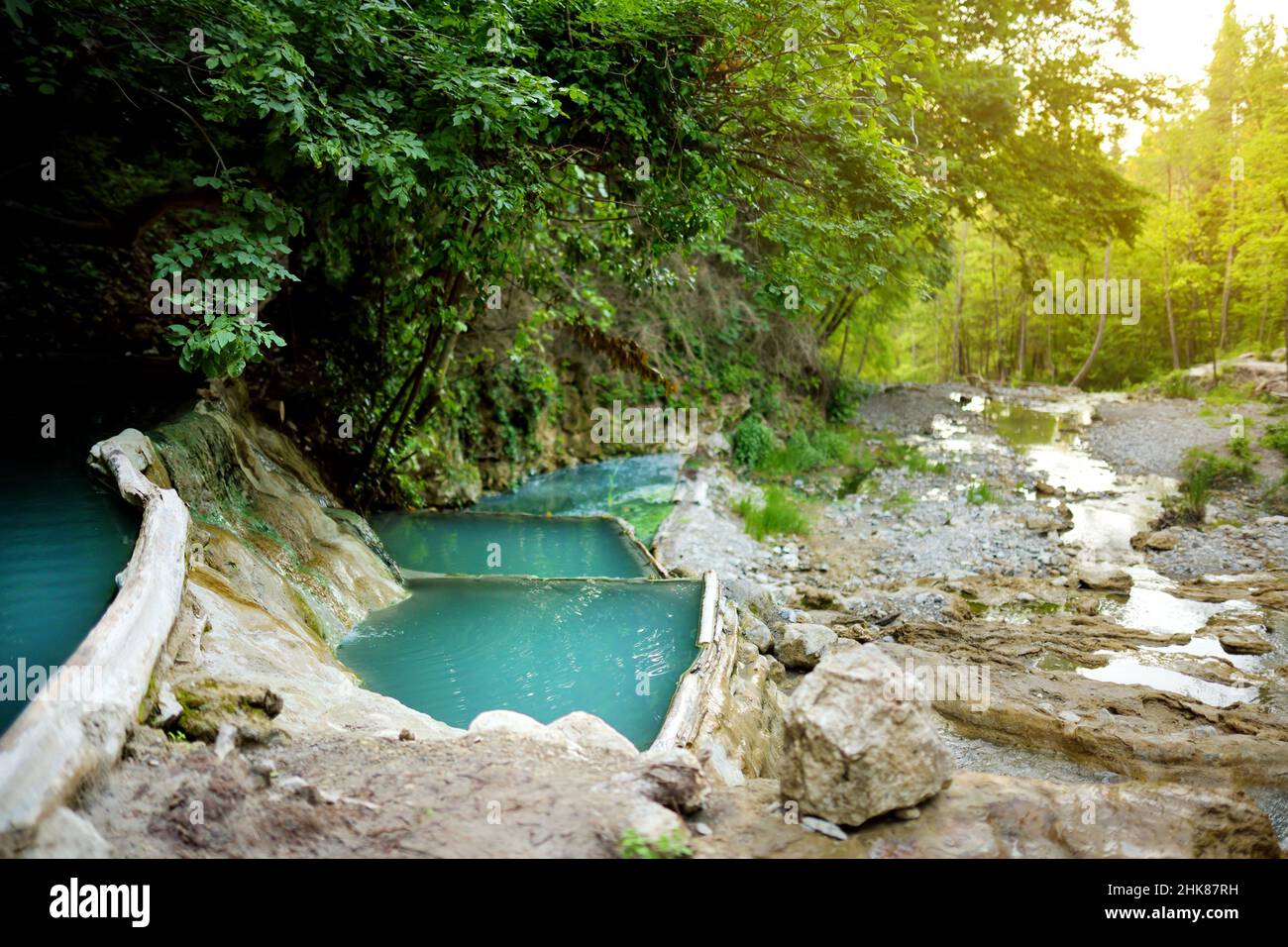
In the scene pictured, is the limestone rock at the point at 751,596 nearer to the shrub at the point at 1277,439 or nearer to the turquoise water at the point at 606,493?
the turquoise water at the point at 606,493

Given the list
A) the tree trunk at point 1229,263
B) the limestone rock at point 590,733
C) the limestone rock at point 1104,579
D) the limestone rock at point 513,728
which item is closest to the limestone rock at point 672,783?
the limestone rock at point 590,733

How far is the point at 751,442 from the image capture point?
18.2 meters

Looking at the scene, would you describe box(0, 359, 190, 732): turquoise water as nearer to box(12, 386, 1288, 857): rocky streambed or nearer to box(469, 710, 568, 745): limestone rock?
box(12, 386, 1288, 857): rocky streambed

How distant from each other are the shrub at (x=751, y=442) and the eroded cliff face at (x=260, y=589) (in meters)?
10.7

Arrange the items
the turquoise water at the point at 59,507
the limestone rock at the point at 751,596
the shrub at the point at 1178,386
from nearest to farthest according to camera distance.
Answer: the turquoise water at the point at 59,507 → the limestone rock at the point at 751,596 → the shrub at the point at 1178,386

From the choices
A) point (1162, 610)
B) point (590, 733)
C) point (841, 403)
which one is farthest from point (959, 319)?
point (590, 733)

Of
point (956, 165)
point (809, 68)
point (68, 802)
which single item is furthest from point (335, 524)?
point (956, 165)

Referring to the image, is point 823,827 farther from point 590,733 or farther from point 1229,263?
point 1229,263

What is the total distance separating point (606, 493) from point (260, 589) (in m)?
9.12

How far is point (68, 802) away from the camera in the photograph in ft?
8.31

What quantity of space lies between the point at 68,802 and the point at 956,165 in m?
12.6

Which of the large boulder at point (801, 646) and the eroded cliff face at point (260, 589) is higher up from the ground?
the eroded cliff face at point (260, 589)

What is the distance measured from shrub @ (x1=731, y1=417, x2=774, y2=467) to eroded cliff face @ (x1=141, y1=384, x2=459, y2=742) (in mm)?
10664

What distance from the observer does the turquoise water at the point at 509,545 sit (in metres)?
9.10
